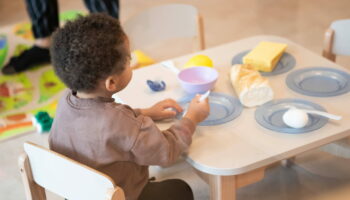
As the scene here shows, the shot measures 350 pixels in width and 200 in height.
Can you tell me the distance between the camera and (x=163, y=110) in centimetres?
119

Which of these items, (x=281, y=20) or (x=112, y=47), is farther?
(x=281, y=20)

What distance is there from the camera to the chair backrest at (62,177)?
3.01ft

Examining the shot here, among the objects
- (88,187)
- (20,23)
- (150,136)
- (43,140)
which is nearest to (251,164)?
(150,136)

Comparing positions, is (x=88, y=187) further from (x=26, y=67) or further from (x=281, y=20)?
(x=281, y=20)

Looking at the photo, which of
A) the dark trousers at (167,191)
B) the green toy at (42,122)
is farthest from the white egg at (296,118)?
the green toy at (42,122)

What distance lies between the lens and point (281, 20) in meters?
2.87

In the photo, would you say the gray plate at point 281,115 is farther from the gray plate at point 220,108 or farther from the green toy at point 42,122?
the green toy at point 42,122

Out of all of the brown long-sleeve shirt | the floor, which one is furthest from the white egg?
the floor

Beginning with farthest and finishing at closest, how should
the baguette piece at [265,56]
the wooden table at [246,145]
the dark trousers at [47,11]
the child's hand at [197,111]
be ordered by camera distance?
the dark trousers at [47,11]
the baguette piece at [265,56]
the child's hand at [197,111]
the wooden table at [246,145]

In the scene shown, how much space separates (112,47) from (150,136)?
208mm

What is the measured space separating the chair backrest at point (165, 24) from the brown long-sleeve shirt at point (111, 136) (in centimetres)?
70

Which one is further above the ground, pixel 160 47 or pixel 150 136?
pixel 150 136

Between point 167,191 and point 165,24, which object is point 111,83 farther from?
point 165,24

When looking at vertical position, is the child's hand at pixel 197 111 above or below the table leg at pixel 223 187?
above
